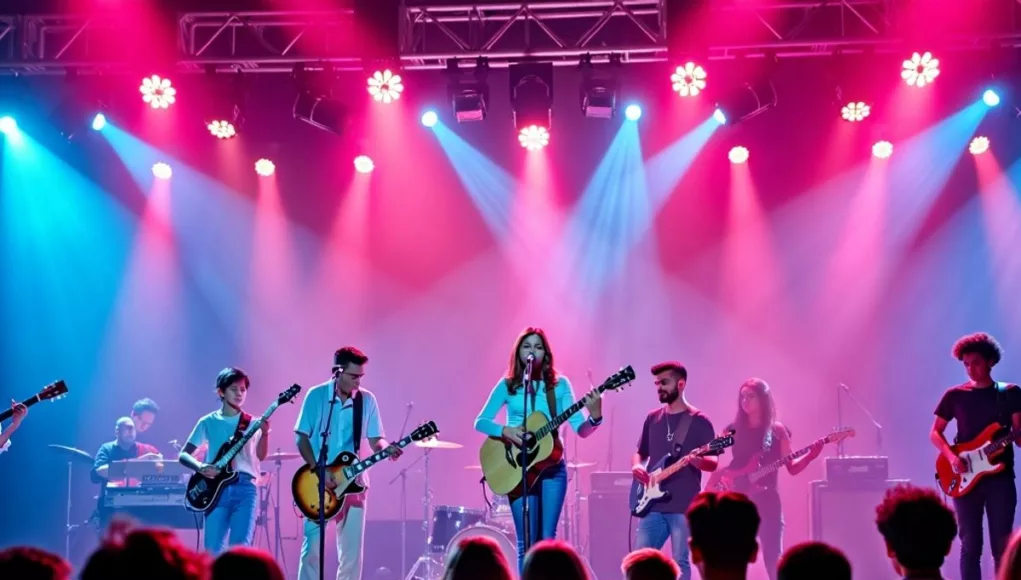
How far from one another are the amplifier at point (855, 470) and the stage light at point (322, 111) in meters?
6.46

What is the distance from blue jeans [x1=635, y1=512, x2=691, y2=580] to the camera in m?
7.92

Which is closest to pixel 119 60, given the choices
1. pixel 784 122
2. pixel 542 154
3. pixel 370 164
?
pixel 370 164

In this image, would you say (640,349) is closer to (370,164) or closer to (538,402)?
(370,164)

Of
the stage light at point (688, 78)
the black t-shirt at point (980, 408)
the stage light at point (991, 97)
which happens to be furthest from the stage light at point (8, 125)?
the stage light at point (991, 97)

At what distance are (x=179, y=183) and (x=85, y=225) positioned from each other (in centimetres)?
143

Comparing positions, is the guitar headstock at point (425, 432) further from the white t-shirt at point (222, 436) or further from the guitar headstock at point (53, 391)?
the guitar headstock at point (53, 391)

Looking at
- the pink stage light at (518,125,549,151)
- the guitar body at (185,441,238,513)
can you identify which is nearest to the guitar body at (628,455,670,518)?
the guitar body at (185,441,238,513)

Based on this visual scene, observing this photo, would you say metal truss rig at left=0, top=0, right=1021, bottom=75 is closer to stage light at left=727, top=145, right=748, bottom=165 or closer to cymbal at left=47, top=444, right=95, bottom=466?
stage light at left=727, top=145, right=748, bottom=165

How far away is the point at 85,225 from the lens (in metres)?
14.5

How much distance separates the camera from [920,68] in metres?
10.5

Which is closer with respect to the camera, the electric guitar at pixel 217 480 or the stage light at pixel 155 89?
the electric guitar at pixel 217 480

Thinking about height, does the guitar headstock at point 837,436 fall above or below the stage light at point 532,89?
below

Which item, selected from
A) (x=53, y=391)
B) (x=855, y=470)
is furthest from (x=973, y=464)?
(x=53, y=391)

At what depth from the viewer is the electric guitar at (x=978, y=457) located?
7.54m
